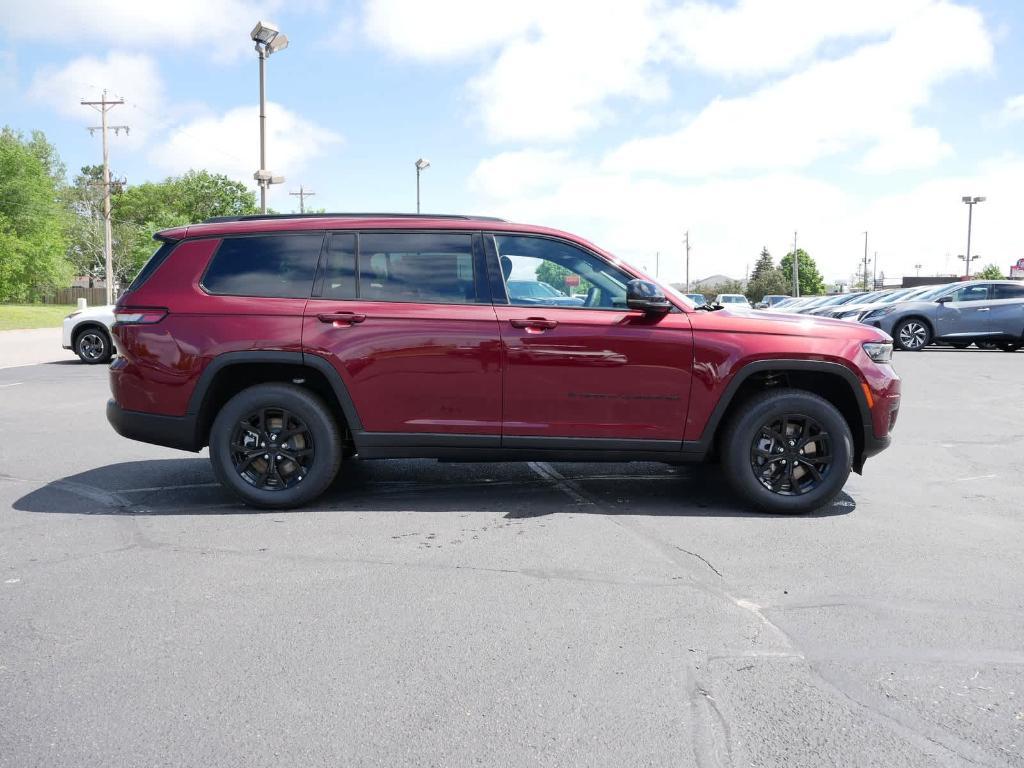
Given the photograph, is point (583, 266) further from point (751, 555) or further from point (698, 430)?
point (751, 555)

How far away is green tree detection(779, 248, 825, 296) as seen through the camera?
419ft

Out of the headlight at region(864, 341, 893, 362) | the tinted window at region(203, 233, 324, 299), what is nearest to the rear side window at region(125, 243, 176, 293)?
the tinted window at region(203, 233, 324, 299)

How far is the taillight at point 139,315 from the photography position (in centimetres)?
514

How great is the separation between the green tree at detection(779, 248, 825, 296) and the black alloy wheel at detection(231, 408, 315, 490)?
12854cm

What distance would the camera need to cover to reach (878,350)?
5.19 metres

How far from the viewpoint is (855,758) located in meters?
2.41

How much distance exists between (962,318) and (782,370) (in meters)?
16.3

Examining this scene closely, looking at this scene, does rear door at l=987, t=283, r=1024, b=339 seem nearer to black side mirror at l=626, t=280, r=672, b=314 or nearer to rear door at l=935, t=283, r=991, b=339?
rear door at l=935, t=283, r=991, b=339

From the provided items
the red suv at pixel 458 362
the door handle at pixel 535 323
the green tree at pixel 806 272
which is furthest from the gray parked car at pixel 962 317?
the green tree at pixel 806 272

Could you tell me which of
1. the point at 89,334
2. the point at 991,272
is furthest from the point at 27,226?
the point at 991,272

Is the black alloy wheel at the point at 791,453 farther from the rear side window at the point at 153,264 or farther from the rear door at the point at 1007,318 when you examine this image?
the rear door at the point at 1007,318

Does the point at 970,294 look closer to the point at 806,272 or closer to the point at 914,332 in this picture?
the point at 914,332

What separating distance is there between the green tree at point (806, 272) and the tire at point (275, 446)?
12854 cm

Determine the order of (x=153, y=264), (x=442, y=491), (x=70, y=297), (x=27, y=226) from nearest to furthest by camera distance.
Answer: (x=153, y=264) < (x=442, y=491) < (x=27, y=226) < (x=70, y=297)
